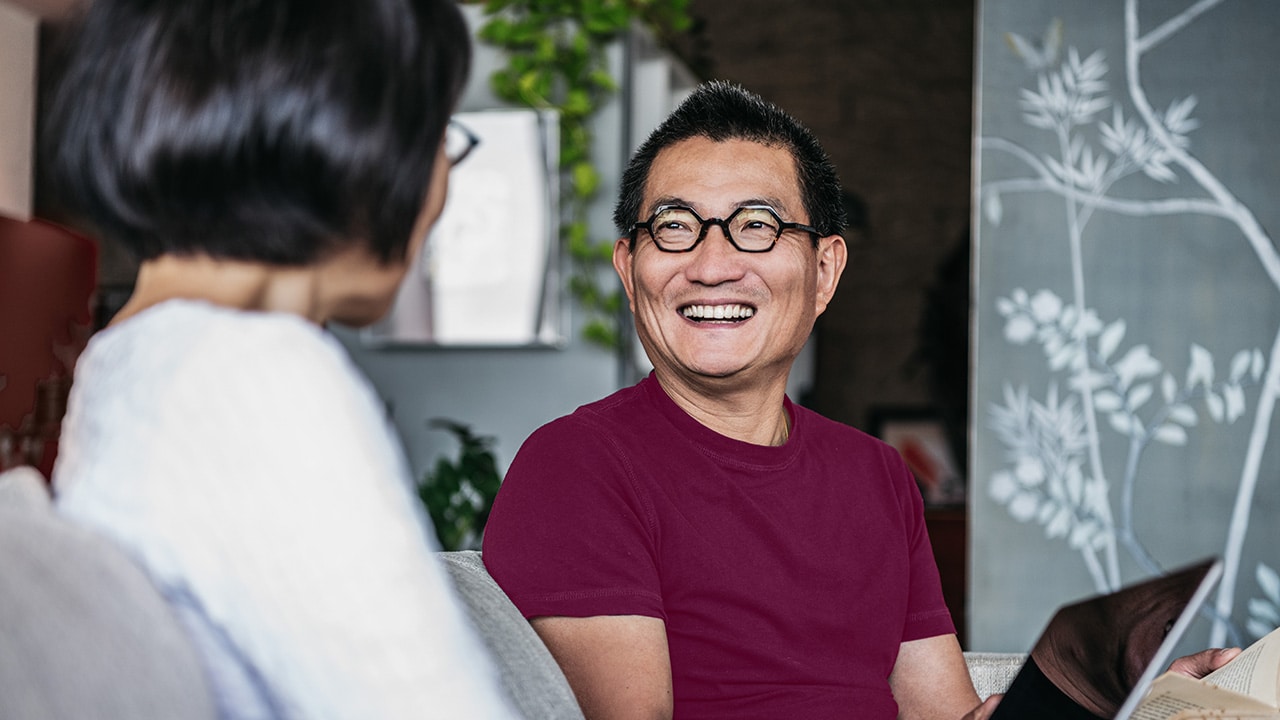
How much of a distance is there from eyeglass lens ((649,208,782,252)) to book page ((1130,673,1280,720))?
0.65 meters

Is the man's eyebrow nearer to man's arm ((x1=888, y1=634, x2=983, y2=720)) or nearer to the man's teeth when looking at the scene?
the man's teeth

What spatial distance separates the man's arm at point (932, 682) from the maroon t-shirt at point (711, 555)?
57 millimetres

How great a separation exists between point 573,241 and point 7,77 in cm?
247

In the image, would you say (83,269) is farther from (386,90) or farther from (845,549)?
(386,90)

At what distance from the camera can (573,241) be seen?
9.62 ft

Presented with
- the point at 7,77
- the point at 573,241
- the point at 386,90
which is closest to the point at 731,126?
the point at 386,90

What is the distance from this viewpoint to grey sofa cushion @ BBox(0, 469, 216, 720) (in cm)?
55

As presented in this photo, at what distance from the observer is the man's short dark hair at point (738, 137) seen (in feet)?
4.58

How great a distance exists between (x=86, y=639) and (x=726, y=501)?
2.75 feet

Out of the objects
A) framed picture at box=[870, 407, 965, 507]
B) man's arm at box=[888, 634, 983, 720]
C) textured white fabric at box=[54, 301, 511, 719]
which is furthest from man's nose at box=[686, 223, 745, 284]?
framed picture at box=[870, 407, 965, 507]

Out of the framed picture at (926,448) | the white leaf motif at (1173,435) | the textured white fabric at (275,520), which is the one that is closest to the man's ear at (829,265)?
the textured white fabric at (275,520)

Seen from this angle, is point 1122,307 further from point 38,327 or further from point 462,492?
point 38,327

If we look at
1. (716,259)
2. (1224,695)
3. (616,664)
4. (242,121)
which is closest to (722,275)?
(716,259)

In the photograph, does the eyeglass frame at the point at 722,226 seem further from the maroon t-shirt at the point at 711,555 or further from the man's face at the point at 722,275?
the maroon t-shirt at the point at 711,555
